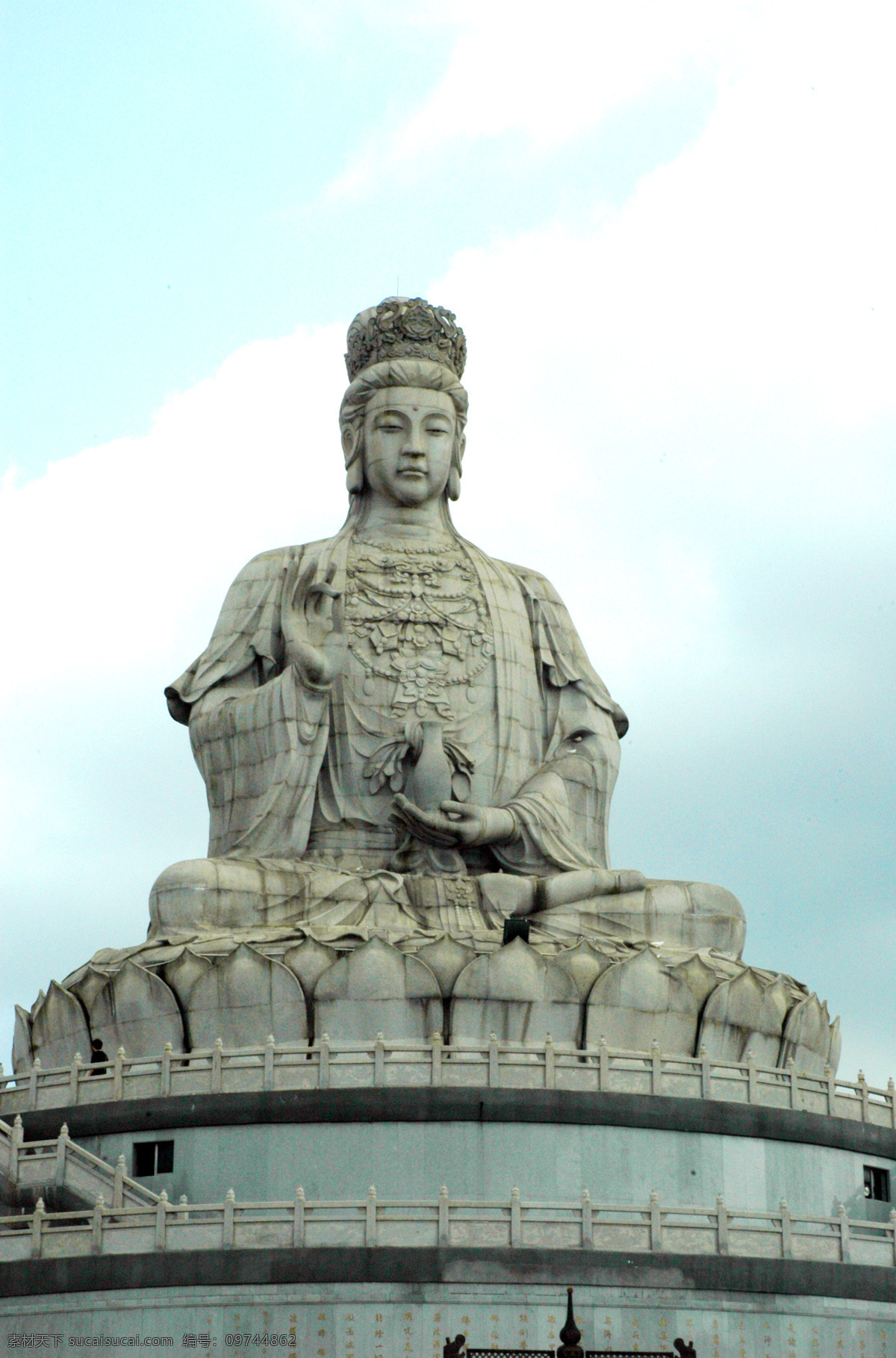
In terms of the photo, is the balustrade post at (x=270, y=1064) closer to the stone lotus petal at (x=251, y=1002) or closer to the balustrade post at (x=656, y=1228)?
the stone lotus petal at (x=251, y=1002)

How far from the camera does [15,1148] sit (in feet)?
56.7

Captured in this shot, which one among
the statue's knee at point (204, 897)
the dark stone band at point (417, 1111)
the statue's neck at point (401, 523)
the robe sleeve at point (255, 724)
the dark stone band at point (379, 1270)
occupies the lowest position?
the dark stone band at point (379, 1270)

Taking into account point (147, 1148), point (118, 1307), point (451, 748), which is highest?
point (451, 748)

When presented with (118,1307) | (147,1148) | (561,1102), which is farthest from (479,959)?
(118,1307)

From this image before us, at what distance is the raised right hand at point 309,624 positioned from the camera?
72.4ft

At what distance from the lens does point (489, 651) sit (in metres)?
23.2

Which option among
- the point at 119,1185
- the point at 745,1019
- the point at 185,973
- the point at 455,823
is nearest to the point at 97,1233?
the point at 119,1185

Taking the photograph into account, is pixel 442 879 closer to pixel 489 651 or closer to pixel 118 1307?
pixel 489 651

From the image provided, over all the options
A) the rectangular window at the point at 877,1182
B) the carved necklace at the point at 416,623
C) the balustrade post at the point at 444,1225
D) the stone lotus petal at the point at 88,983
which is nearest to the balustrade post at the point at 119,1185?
the balustrade post at the point at 444,1225

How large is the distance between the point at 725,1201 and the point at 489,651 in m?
6.74

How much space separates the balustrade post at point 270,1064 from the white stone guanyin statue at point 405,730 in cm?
178

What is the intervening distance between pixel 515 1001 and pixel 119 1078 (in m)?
3.15

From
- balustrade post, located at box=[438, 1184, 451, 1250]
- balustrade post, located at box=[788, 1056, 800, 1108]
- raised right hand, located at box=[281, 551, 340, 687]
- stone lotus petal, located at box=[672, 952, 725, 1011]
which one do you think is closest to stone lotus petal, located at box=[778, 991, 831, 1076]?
balustrade post, located at box=[788, 1056, 800, 1108]

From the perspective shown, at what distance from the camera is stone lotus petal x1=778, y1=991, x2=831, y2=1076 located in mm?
19938
